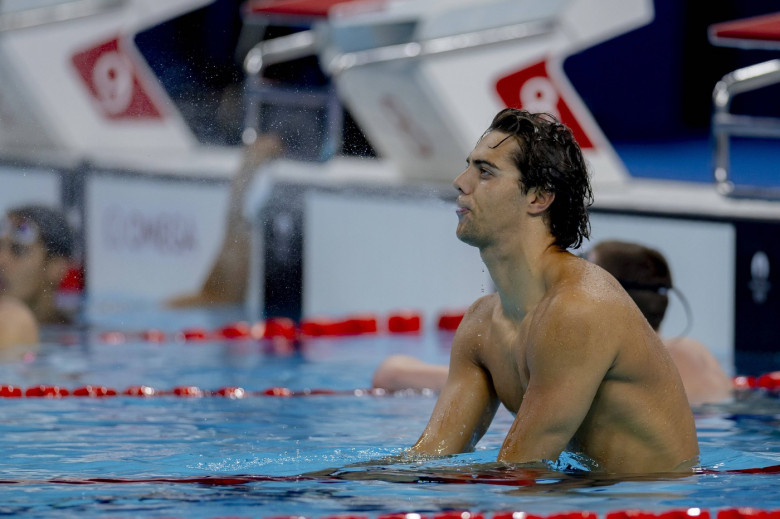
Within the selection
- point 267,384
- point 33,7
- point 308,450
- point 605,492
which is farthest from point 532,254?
point 33,7

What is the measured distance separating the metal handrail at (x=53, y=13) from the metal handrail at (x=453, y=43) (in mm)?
3163

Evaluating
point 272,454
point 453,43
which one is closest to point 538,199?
point 272,454

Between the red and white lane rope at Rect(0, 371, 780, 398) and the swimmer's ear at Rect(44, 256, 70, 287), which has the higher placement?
the swimmer's ear at Rect(44, 256, 70, 287)

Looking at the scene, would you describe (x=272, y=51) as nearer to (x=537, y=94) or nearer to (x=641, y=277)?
(x=537, y=94)

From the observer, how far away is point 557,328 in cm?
272

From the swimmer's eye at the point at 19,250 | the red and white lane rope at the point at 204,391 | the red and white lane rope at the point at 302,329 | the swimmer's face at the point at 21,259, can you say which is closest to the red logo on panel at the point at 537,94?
the red and white lane rope at the point at 302,329

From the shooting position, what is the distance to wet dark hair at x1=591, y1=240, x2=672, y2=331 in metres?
4.13

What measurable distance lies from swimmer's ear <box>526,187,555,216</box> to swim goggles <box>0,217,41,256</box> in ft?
11.7

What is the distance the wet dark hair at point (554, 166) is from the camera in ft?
9.35

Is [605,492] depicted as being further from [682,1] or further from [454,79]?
[682,1]

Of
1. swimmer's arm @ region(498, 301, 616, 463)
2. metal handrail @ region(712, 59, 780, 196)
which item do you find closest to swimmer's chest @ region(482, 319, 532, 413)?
swimmer's arm @ region(498, 301, 616, 463)

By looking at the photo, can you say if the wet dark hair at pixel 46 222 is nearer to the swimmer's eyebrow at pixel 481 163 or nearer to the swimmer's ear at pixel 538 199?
the swimmer's eyebrow at pixel 481 163

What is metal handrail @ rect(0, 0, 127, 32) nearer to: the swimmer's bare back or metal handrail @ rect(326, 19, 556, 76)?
metal handrail @ rect(326, 19, 556, 76)

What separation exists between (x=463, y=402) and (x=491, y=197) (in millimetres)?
531
